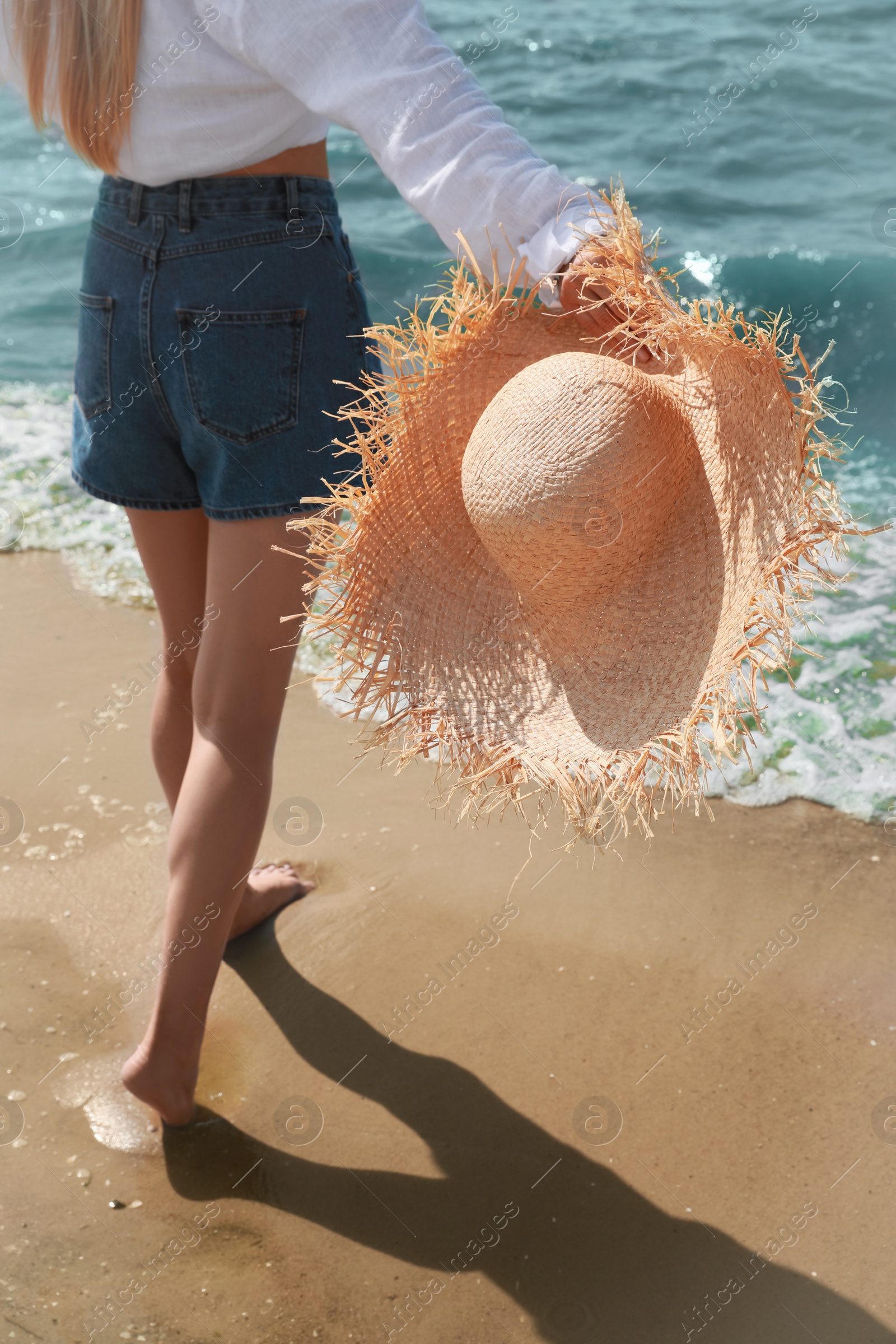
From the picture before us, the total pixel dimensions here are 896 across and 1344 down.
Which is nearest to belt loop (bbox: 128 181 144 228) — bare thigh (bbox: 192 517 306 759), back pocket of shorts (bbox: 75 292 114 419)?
back pocket of shorts (bbox: 75 292 114 419)

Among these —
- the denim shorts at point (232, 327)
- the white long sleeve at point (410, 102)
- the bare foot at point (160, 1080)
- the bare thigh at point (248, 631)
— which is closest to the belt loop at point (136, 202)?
the denim shorts at point (232, 327)

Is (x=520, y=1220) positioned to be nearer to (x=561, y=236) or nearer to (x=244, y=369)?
(x=244, y=369)

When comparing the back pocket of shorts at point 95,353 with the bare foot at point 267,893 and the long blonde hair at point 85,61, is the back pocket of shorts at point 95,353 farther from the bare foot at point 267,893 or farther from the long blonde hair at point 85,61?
the bare foot at point 267,893

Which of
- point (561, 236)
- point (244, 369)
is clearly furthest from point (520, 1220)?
point (561, 236)

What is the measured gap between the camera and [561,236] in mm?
1372

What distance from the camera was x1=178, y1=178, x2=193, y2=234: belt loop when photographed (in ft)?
4.85

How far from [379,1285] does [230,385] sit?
1.38 metres

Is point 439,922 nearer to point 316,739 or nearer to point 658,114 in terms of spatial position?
point 316,739

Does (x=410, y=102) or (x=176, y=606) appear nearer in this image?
(x=410, y=102)

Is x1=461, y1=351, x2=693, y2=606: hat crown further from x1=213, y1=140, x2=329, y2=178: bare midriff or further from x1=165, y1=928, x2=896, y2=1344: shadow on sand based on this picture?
x1=165, y1=928, x2=896, y2=1344: shadow on sand

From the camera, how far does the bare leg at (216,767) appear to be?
1604 mm

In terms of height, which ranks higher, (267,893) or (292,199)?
(292,199)

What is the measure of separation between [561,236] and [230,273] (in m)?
0.45

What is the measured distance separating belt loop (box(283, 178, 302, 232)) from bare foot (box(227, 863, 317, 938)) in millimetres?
1335
